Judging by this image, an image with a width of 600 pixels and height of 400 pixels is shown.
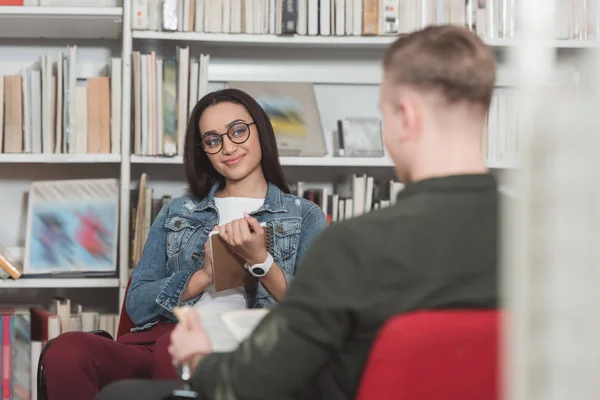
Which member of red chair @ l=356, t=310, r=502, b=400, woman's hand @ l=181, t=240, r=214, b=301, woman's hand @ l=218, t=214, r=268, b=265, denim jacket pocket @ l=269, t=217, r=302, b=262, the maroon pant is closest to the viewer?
red chair @ l=356, t=310, r=502, b=400

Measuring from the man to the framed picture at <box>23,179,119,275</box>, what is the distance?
A: 68.9 inches

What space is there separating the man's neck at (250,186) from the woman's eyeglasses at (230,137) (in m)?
0.10

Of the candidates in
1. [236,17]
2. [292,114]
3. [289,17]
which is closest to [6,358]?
[292,114]

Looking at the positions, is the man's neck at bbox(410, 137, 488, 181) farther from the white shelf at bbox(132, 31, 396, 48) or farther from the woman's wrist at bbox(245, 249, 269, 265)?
the white shelf at bbox(132, 31, 396, 48)

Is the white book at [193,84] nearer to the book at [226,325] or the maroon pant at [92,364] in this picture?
the maroon pant at [92,364]

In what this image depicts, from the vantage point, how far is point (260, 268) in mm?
1936

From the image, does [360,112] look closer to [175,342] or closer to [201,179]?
[201,179]

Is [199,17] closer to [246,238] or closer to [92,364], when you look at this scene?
[246,238]

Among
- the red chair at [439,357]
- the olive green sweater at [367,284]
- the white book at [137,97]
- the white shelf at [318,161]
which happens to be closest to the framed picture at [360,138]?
the white shelf at [318,161]

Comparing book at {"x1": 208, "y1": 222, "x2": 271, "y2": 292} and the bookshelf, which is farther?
the bookshelf

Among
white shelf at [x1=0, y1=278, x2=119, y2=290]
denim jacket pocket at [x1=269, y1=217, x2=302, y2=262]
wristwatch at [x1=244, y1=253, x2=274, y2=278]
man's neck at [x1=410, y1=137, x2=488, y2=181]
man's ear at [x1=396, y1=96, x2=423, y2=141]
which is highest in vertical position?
man's ear at [x1=396, y1=96, x2=423, y2=141]

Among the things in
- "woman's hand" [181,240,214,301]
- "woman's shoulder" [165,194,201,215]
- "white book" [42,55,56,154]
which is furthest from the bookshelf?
"woman's hand" [181,240,214,301]

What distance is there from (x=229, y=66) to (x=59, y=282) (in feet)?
3.25

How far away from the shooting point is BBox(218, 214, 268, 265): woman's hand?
1.86 m
